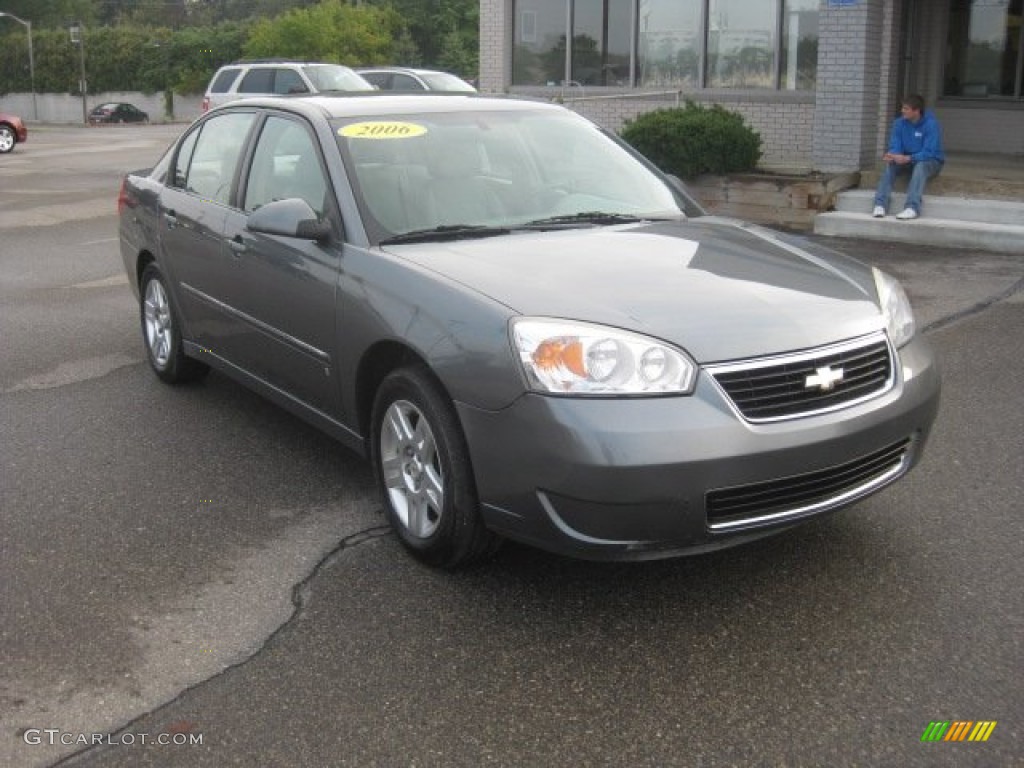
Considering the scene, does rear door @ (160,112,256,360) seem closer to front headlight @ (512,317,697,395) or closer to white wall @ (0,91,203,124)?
front headlight @ (512,317,697,395)

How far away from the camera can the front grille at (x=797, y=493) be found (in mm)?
3570

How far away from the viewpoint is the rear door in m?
5.59

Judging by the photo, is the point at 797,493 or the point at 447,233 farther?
the point at 447,233

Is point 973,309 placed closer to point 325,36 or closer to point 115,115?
point 325,36

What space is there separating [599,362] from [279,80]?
18949mm

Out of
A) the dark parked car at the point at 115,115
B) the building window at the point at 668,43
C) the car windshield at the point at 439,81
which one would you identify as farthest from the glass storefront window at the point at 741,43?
the dark parked car at the point at 115,115

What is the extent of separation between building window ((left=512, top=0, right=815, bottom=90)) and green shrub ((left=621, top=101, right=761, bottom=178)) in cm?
249

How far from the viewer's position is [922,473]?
16.8ft

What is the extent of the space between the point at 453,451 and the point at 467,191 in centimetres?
141

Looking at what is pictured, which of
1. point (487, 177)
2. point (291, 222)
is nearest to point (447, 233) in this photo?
point (487, 177)

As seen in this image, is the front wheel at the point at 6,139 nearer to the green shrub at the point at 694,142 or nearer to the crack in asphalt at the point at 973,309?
the green shrub at the point at 694,142

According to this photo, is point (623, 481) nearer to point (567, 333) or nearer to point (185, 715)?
point (567, 333)

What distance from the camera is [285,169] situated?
5.25m

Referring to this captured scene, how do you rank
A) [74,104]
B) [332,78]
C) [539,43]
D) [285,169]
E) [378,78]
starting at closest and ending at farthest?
[285,169] → [539,43] → [332,78] → [378,78] → [74,104]
